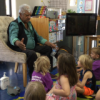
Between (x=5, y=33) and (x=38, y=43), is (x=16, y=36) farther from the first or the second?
(x=38, y=43)

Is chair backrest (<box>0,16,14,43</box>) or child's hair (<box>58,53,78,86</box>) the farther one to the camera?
chair backrest (<box>0,16,14,43</box>)

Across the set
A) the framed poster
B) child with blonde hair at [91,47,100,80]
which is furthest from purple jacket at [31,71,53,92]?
the framed poster

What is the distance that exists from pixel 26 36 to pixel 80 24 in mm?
1378

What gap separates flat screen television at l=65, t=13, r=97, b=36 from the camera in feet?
10.8

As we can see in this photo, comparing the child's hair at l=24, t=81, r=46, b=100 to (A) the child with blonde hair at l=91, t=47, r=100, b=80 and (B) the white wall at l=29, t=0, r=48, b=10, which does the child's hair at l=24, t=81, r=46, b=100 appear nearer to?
(A) the child with blonde hair at l=91, t=47, r=100, b=80

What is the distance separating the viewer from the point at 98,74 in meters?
2.41

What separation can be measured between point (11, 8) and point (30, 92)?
11.4ft

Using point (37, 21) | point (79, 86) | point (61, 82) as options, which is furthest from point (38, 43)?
point (61, 82)

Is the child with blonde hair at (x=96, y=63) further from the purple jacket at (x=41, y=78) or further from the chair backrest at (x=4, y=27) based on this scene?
the chair backrest at (x=4, y=27)

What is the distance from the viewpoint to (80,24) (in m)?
3.37

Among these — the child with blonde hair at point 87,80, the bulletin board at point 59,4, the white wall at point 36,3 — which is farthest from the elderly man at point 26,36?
the bulletin board at point 59,4

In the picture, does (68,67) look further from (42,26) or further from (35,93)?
(42,26)

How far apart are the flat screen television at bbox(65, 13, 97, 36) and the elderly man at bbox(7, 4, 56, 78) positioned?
0.80 meters

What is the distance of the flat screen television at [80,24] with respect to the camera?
3.29 metres
